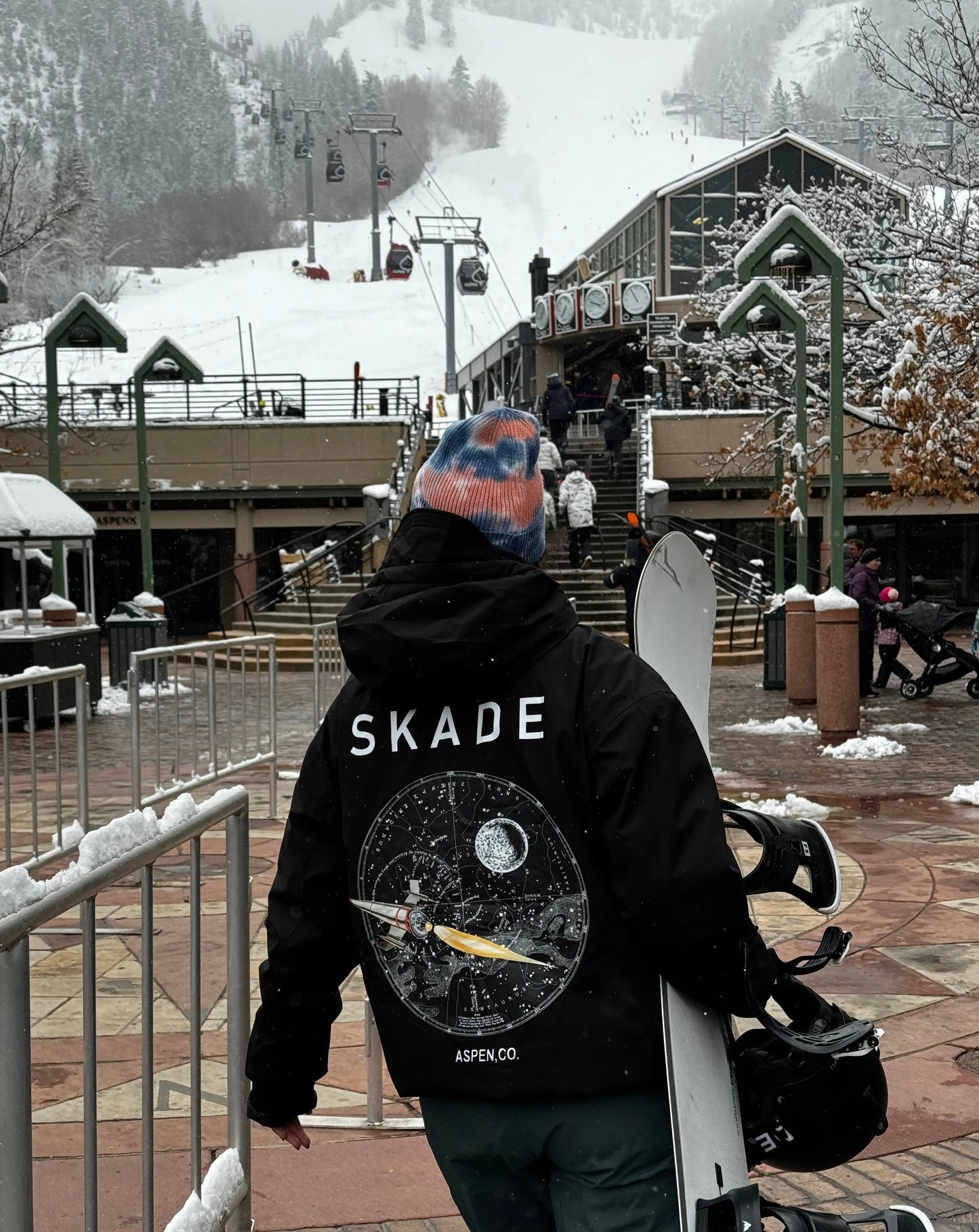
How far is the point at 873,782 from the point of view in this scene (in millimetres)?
10914

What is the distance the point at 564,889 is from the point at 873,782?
931cm

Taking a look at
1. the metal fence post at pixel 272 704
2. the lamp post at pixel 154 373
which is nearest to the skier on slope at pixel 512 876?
the metal fence post at pixel 272 704

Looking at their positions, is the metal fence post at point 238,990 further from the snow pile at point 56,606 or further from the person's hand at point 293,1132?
the snow pile at point 56,606

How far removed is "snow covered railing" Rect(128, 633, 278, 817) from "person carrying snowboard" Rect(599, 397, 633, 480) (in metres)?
24.5

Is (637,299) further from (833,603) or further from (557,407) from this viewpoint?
(833,603)

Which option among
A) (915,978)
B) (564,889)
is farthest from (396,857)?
(915,978)

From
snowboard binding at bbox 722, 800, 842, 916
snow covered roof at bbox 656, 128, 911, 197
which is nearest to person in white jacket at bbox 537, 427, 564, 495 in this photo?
snow covered roof at bbox 656, 128, 911, 197

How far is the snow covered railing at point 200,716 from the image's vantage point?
7.18m

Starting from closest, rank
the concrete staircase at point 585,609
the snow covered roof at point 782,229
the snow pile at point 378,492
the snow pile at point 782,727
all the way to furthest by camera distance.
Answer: the snow covered roof at point 782,229
the snow pile at point 782,727
the concrete staircase at point 585,609
the snow pile at point 378,492

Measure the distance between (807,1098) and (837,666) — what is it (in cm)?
1097

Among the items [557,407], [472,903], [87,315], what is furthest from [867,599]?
[557,407]

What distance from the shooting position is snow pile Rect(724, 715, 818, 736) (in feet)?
46.1

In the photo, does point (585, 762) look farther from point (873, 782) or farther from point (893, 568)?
point (893, 568)

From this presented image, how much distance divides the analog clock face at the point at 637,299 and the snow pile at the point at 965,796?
3472cm
